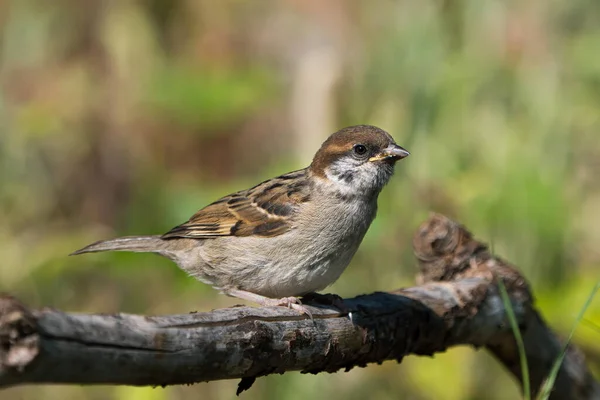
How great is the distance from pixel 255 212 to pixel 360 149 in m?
0.46

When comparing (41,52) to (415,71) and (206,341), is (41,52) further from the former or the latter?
(206,341)

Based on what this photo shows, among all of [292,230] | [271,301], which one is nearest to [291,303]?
[271,301]

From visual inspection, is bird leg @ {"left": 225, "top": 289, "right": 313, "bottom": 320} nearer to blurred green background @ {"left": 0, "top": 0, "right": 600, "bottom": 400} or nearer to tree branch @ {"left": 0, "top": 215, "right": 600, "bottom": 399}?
tree branch @ {"left": 0, "top": 215, "right": 600, "bottom": 399}

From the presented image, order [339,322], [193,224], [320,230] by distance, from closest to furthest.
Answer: [339,322], [320,230], [193,224]

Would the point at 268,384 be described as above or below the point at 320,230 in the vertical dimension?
below

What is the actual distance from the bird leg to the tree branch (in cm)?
5

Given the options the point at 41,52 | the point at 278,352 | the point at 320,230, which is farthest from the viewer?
the point at 41,52

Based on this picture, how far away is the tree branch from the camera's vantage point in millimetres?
1896

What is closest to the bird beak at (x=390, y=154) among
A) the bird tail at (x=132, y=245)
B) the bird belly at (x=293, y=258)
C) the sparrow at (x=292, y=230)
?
the sparrow at (x=292, y=230)

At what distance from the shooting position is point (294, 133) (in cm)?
613

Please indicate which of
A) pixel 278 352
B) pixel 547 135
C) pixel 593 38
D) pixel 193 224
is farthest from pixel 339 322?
pixel 593 38

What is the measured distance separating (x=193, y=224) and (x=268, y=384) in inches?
42.6

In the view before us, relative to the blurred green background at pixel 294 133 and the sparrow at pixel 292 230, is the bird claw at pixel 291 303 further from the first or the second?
the blurred green background at pixel 294 133

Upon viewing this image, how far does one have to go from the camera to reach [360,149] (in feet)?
11.6
